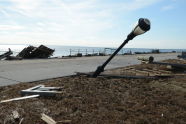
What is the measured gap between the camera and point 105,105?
6.79 m

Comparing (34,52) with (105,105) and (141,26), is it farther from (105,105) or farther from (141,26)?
(105,105)

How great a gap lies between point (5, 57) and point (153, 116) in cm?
2219

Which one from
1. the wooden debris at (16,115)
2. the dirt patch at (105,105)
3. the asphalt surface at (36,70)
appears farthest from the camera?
the asphalt surface at (36,70)

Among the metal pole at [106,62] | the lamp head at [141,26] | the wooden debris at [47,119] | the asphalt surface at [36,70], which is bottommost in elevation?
the wooden debris at [47,119]

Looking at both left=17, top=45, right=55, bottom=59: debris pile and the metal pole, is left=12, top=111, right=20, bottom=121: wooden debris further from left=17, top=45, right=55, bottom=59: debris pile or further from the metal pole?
left=17, top=45, right=55, bottom=59: debris pile

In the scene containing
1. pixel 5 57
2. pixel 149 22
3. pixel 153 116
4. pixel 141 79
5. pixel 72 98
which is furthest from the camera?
pixel 5 57

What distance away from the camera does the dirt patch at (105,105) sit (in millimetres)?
5781

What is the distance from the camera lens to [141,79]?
1137 cm

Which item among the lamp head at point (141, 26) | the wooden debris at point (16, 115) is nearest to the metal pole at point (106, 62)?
the lamp head at point (141, 26)

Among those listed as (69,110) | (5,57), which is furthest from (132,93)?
(5,57)

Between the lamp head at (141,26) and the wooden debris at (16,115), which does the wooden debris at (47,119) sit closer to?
the wooden debris at (16,115)

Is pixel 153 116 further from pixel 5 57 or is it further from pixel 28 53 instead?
pixel 28 53

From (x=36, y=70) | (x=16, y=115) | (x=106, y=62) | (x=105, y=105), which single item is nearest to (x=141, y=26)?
(x=106, y=62)

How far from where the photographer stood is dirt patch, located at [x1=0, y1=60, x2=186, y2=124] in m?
5.78
